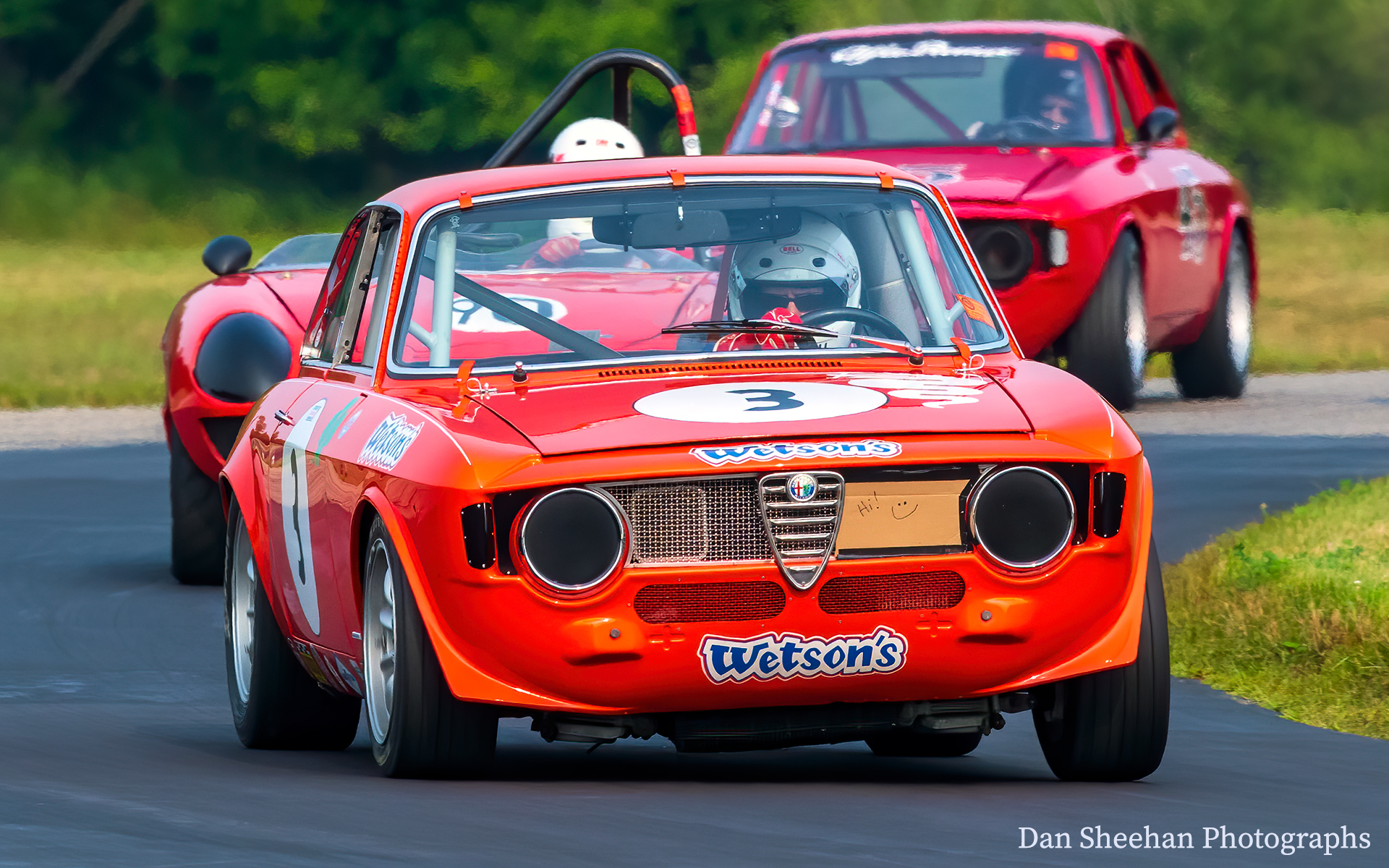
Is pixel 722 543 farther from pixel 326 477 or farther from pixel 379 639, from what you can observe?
pixel 326 477

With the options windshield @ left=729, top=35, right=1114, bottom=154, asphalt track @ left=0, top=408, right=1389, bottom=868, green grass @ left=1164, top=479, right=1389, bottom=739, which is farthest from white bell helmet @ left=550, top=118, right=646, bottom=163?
asphalt track @ left=0, top=408, right=1389, bottom=868

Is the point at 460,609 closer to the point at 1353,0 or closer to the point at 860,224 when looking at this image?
the point at 860,224

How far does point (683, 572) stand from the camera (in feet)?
18.1

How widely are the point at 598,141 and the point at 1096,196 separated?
9.58 feet

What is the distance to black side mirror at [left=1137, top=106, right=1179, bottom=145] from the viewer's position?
14023mm

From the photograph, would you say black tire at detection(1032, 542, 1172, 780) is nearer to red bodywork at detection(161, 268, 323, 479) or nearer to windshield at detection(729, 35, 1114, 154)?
red bodywork at detection(161, 268, 323, 479)

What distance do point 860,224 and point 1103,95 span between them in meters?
7.77

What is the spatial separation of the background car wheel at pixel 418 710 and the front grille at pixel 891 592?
0.75 meters

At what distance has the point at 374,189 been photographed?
171 ft

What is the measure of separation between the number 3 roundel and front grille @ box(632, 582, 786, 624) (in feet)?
1.15

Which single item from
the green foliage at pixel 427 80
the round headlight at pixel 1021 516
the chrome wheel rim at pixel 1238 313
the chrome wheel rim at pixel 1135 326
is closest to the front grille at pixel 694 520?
the round headlight at pixel 1021 516

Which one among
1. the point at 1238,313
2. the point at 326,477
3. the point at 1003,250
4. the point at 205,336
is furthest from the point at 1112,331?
the point at 326,477

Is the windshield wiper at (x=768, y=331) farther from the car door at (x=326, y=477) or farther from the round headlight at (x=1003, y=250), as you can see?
the round headlight at (x=1003, y=250)

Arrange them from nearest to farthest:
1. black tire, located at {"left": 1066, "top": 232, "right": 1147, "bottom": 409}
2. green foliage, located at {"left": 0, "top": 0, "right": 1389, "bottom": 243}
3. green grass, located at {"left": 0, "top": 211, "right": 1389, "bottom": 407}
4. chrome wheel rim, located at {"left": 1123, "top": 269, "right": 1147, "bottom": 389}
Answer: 1. black tire, located at {"left": 1066, "top": 232, "right": 1147, "bottom": 409}
2. chrome wheel rim, located at {"left": 1123, "top": 269, "right": 1147, "bottom": 389}
3. green grass, located at {"left": 0, "top": 211, "right": 1389, "bottom": 407}
4. green foliage, located at {"left": 0, "top": 0, "right": 1389, "bottom": 243}
